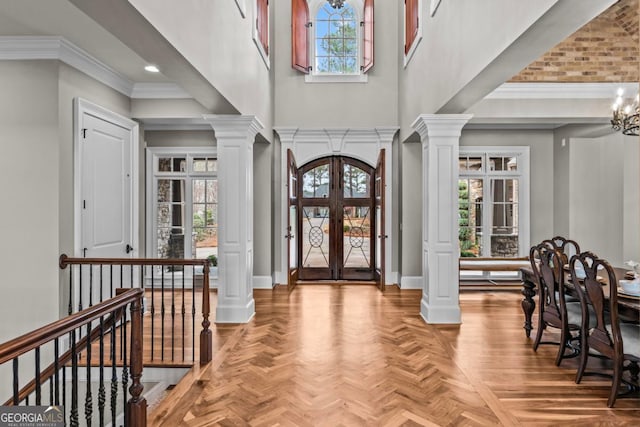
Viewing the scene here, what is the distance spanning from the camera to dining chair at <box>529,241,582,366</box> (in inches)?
137

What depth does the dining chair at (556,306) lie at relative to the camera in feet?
11.4

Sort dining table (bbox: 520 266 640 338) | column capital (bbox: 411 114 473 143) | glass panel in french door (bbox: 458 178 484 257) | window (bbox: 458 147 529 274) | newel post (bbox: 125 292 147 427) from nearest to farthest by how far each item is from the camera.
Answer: newel post (bbox: 125 292 147 427), dining table (bbox: 520 266 640 338), column capital (bbox: 411 114 473 143), window (bbox: 458 147 529 274), glass panel in french door (bbox: 458 178 484 257)

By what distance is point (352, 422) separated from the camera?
8.41 ft

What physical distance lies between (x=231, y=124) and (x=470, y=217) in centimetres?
458

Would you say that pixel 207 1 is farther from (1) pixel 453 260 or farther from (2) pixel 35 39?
(1) pixel 453 260

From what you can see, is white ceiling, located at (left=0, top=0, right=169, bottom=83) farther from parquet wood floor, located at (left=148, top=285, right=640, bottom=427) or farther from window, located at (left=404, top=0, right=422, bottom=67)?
window, located at (left=404, top=0, right=422, bottom=67)

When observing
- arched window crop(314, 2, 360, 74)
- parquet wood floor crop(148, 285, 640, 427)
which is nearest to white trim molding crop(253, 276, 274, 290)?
parquet wood floor crop(148, 285, 640, 427)

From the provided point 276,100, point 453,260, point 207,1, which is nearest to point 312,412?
point 453,260

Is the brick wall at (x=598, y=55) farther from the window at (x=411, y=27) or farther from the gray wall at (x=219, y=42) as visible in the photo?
the gray wall at (x=219, y=42)

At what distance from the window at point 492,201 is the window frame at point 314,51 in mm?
2277

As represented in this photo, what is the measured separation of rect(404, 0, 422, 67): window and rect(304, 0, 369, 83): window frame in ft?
3.34

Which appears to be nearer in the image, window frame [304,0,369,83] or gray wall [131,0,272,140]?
gray wall [131,0,272,140]

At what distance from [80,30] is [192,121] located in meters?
2.25

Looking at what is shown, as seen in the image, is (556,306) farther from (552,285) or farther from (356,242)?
(356,242)
